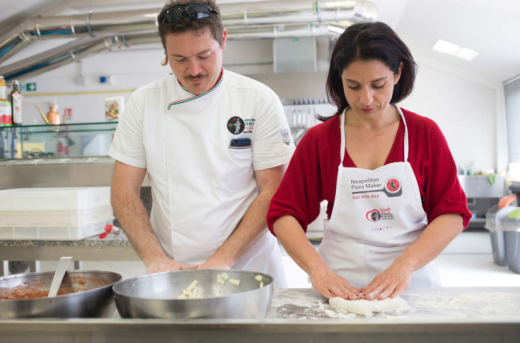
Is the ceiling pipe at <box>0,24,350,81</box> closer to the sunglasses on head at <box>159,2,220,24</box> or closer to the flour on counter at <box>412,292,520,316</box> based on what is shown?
the sunglasses on head at <box>159,2,220,24</box>

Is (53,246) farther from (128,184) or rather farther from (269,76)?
(269,76)

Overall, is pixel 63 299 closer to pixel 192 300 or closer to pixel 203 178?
pixel 192 300

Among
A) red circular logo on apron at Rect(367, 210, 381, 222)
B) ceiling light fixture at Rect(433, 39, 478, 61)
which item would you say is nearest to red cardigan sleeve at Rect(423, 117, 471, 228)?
red circular logo on apron at Rect(367, 210, 381, 222)

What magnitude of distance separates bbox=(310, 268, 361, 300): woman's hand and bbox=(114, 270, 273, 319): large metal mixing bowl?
0.87 ft

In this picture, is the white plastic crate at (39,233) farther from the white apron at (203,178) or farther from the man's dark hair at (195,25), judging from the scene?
the man's dark hair at (195,25)

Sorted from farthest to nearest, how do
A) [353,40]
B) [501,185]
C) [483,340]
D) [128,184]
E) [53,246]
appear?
[501,185]
[53,246]
[128,184]
[353,40]
[483,340]

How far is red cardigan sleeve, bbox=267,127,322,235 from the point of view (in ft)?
4.21

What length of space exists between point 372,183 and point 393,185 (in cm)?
6

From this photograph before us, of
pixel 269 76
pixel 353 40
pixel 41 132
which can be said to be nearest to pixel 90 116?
pixel 269 76

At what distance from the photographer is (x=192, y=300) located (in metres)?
0.69

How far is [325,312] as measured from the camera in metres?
0.98

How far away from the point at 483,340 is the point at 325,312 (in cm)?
38

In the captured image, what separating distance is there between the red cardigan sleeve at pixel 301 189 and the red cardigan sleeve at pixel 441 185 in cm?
32

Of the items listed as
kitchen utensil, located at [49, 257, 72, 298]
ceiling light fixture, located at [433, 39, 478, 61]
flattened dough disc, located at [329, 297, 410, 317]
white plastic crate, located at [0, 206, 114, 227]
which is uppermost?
ceiling light fixture, located at [433, 39, 478, 61]
